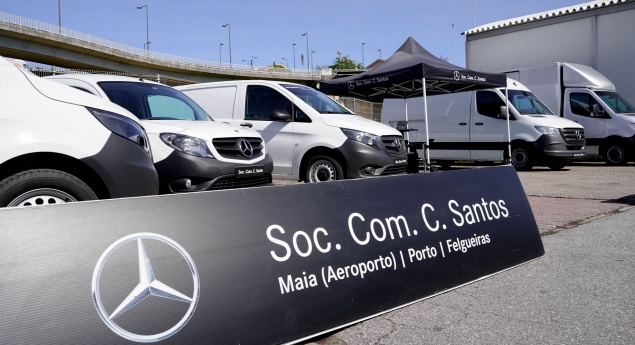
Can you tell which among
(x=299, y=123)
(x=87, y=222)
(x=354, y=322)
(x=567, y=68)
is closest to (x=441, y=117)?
A: (x=567, y=68)

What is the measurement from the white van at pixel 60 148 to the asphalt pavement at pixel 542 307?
1.94m

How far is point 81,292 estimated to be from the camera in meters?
2.20

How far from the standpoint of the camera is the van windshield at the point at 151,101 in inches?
253

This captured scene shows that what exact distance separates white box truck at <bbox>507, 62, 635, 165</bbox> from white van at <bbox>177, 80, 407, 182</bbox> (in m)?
10.4

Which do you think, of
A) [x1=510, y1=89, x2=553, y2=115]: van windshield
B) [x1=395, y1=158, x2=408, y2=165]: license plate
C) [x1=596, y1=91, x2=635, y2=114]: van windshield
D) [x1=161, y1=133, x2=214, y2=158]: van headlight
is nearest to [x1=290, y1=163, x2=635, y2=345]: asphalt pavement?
[x1=395, y1=158, x2=408, y2=165]: license plate

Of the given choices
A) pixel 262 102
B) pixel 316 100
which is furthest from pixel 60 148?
pixel 316 100

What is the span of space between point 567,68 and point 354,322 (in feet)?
53.9

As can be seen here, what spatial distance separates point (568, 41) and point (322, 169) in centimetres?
1676

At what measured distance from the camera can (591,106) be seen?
54.5ft

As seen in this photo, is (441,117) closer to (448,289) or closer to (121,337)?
(448,289)

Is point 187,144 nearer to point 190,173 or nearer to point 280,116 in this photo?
point 190,173

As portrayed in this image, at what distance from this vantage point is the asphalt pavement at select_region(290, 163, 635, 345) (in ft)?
9.82

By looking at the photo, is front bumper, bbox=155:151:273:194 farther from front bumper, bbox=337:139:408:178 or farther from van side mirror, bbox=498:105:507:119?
van side mirror, bbox=498:105:507:119

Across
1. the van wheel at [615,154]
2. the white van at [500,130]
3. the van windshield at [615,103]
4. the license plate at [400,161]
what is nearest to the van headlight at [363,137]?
the license plate at [400,161]
